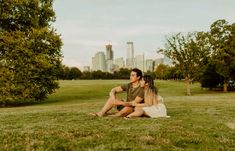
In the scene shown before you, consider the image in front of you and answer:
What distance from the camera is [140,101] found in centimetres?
1756

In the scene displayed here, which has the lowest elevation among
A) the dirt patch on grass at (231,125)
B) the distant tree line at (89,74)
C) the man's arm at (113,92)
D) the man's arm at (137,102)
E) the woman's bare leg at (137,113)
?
the dirt patch on grass at (231,125)

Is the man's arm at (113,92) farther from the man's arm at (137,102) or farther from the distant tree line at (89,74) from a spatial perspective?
the distant tree line at (89,74)

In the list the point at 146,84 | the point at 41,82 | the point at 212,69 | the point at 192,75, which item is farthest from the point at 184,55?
the point at 146,84

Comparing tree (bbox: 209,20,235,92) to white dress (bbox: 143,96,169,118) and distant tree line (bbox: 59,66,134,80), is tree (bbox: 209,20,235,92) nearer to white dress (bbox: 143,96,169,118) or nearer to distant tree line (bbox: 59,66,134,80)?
white dress (bbox: 143,96,169,118)

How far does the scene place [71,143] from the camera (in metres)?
10.7

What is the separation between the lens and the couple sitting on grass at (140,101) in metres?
17.3

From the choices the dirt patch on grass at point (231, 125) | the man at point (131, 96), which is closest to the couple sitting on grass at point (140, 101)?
the man at point (131, 96)

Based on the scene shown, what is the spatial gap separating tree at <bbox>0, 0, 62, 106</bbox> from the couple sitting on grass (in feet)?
97.0

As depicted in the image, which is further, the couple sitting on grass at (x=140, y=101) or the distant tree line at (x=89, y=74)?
the distant tree line at (x=89, y=74)

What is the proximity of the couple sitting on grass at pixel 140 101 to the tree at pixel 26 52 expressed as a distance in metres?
29.6

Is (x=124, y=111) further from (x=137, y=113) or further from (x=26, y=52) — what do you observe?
(x=26, y=52)

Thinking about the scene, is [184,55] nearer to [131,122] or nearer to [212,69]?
[212,69]

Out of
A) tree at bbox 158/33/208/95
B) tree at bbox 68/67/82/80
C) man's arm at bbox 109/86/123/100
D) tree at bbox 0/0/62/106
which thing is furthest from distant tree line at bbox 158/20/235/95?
tree at bbox 68/67/82/80

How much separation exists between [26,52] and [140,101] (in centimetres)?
3130
